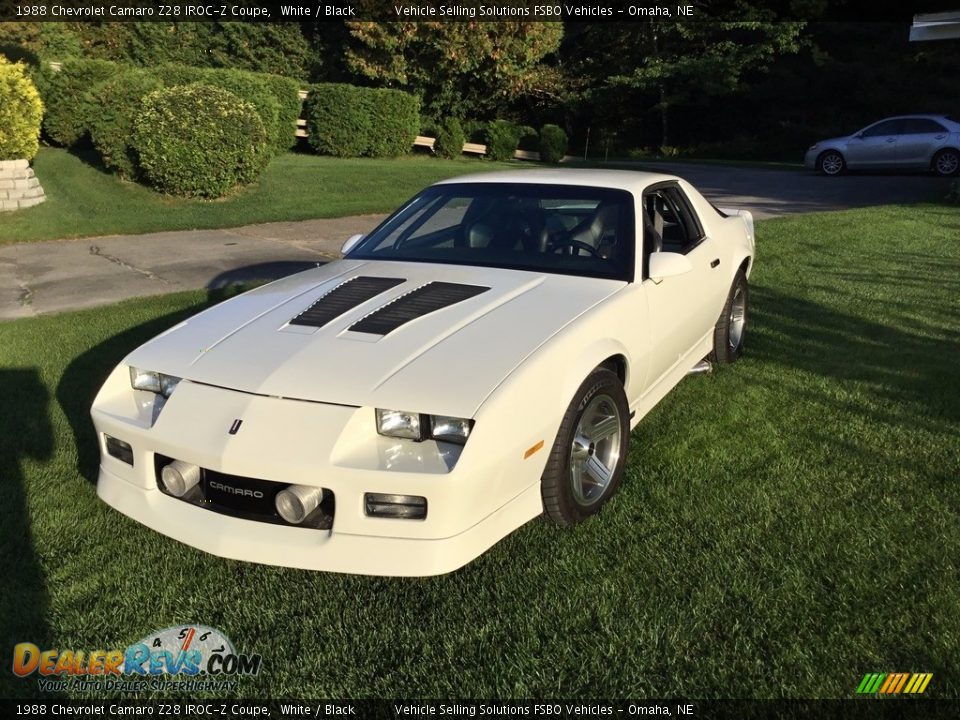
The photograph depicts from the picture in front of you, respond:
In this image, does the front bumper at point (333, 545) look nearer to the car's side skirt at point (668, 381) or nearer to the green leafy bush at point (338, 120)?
the car's side skirt at point (668, 381)

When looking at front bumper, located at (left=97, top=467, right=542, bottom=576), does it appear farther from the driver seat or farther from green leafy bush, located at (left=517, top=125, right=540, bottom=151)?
green leafy bush, located at (left=517, top=125, right=540, bottom=151)

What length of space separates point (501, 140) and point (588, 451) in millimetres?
23266

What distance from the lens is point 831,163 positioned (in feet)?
68.2

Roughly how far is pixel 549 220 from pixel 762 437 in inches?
63.4

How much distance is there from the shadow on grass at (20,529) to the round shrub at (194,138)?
30.3 ft

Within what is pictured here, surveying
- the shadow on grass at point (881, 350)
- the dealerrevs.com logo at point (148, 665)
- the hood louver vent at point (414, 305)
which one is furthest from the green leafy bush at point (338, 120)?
the dealerrevs.com logo at point (148, 665)

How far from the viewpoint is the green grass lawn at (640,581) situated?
2539 millimetres

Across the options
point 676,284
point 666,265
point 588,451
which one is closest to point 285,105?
point 676,284

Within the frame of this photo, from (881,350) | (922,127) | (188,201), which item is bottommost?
(881,350)

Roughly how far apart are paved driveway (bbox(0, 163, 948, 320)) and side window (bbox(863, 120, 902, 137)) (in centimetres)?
446

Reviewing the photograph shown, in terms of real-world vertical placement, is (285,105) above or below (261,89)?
below

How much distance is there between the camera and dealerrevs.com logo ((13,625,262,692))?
99.9 inches

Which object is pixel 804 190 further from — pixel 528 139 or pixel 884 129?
pixel 528 139

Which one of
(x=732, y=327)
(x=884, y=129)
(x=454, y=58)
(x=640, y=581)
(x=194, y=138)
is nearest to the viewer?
(x=640, y=581)
